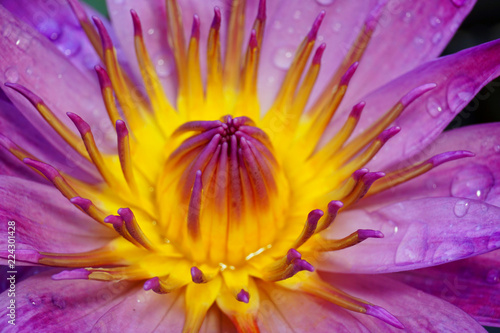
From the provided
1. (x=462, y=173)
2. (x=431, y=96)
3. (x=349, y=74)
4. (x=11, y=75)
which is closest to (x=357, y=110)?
(x=349, y=74)

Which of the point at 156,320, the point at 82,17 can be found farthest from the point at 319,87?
the point at 156,320

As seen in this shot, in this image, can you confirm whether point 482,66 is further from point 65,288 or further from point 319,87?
point 65,288

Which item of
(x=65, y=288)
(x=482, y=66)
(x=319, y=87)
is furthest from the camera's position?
(x=319, y=87)

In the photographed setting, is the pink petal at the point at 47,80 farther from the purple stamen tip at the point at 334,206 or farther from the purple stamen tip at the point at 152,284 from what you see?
the purple stamen tip at the point at 334,206

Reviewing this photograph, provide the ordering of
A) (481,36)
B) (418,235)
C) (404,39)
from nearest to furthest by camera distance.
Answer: (418,235) → (404,39) → (481,36)

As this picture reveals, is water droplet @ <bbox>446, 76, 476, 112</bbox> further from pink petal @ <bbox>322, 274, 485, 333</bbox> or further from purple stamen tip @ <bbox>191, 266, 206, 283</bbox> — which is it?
Answer: purple stamen tip @ <bbox>191, 266, 206, 283</bbox>

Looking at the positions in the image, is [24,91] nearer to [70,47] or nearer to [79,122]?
[79,122]

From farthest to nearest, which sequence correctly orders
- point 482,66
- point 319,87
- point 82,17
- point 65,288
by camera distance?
point 319,87 < point 82,17 < point 482,66 < point 65,288
